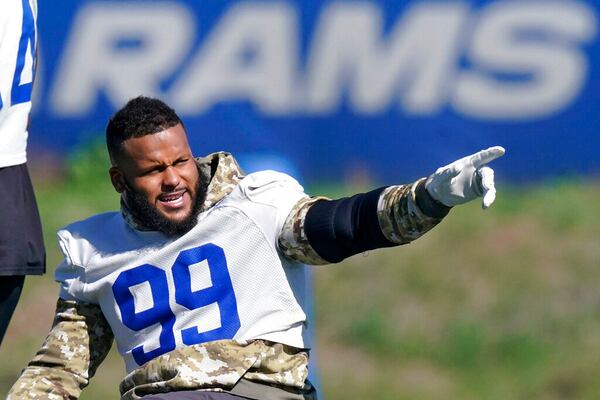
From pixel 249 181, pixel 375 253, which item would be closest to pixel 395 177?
pixel 375 253

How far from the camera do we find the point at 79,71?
20.5 feet

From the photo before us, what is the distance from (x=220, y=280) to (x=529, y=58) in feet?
9.30

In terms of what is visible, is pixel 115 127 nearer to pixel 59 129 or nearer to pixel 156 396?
pixel 156 396

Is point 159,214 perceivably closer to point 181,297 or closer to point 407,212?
point 181,297

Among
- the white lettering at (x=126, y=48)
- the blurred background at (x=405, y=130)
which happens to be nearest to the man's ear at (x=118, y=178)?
the blurred background at (x=405, y=130)

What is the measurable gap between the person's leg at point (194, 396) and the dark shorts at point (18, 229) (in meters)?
0.55

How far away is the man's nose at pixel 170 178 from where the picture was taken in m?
3.54

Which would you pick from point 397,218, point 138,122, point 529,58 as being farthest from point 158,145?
point 529,58

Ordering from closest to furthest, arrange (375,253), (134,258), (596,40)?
(134,258), (596,40), (375,253)

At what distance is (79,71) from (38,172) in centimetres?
48

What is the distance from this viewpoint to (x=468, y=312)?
618cm

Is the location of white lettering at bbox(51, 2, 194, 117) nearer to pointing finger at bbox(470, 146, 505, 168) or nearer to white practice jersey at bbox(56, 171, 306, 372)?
white practice jersey at bbox(56, 171, 306, 372)

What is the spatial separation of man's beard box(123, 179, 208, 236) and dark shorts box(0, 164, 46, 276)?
12.3 inches

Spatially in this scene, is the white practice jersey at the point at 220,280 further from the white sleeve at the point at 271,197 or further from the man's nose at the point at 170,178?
the man's nose at the point at 170,178
